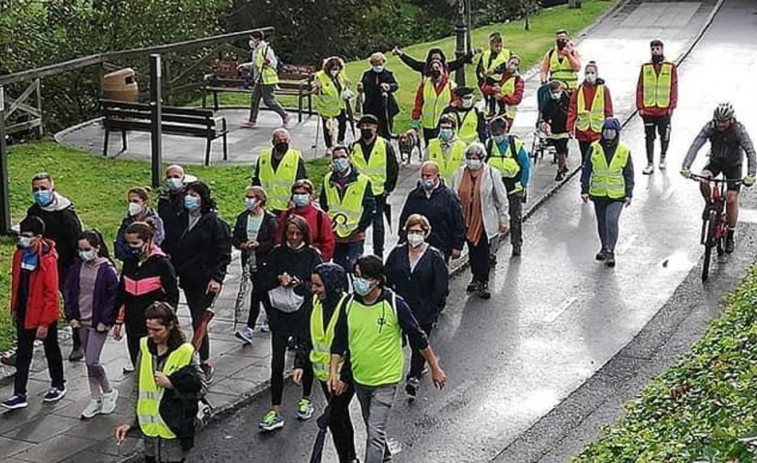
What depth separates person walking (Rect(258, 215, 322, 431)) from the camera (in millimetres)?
10758

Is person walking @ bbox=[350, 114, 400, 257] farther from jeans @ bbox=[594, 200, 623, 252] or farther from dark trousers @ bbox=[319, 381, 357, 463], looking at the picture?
dark trousers @ bbox=[319, 381, 357, 463]

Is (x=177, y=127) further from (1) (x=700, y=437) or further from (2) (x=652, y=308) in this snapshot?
(1) (x=700, y=437)

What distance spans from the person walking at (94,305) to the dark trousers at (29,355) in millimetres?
294

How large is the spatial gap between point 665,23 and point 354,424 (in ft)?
99.4

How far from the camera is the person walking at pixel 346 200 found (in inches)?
527

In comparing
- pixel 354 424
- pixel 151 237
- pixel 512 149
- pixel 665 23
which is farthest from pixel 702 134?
pixel 665 23

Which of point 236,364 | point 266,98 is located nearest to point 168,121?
point 266,98

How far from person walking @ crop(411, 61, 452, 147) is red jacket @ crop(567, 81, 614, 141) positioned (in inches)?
71.9

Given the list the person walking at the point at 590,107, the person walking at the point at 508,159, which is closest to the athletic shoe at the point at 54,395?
the person walking at the point at 508,159

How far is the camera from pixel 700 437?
736 centimetres

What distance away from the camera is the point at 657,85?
20266 millimetres

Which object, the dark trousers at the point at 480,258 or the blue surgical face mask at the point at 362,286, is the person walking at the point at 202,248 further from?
the dark trousers at the point at 480,258

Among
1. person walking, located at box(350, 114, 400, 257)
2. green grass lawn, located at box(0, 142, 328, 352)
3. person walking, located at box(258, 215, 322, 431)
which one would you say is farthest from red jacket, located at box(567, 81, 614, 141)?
person walking, located at box(258, 215, 322, 431)

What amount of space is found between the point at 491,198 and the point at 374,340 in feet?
18.3
